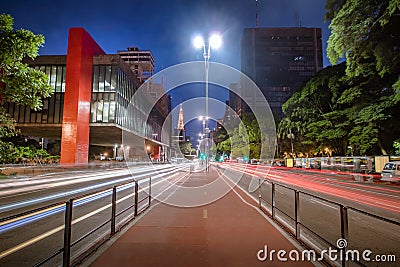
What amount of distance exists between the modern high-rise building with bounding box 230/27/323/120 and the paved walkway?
120 metres

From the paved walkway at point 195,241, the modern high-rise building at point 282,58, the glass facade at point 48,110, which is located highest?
the modern high-rise building at point 282,58

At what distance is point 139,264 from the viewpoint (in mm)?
4578

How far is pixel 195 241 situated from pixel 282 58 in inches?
5290

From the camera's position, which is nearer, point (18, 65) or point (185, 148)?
point (18, 65)

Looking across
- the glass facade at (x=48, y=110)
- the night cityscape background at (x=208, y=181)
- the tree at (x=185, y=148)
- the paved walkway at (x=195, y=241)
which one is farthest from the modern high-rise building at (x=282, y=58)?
the paved walkway at (x=195, y=241)

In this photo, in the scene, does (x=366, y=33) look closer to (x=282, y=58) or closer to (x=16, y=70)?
(x=16, y=70)

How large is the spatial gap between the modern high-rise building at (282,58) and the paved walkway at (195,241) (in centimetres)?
11963

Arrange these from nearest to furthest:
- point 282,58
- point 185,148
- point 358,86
A: point 358,86
point 185,148
point 282,58

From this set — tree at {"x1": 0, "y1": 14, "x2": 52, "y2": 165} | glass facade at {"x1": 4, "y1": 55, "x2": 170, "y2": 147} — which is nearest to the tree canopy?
tree at {"x1": 0, "y1": 14, "x2": 52, "y2": 165}

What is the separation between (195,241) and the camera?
5863mm

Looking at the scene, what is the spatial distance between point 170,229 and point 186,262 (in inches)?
86.6

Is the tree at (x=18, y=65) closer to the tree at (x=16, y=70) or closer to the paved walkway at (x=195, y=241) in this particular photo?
the tree at (x=16, y=70)

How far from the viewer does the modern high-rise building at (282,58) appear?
125 metres

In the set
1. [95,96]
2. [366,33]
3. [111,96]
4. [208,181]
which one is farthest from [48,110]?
[366,33]
